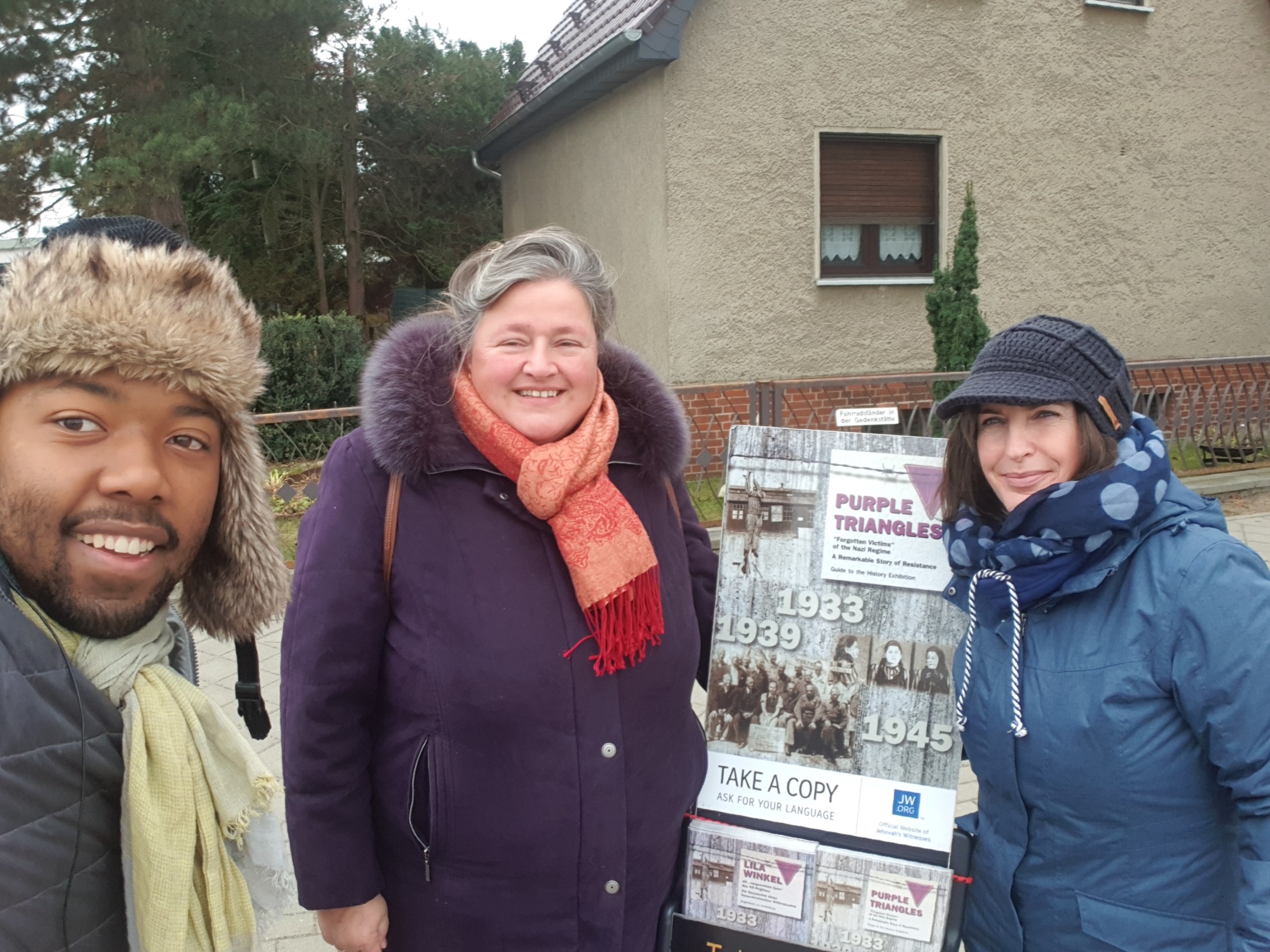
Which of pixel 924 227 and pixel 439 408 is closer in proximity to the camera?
pixel 439 408

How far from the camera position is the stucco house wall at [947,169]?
857 centimetres

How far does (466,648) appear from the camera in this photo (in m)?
1.64

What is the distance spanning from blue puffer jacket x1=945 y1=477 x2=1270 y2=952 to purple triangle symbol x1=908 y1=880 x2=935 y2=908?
0.62 feet

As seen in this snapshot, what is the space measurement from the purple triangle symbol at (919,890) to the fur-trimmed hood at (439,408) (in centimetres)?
99

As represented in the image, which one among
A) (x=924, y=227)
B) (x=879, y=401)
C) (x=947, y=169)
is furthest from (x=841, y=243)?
(x=879, y=401)

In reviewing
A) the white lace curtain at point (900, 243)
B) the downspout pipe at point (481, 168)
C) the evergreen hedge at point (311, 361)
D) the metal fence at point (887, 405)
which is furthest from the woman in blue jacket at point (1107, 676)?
the downspout pipe at point (481, 168)

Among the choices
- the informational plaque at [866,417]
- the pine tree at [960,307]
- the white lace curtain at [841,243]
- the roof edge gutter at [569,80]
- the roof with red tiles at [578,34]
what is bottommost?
the informational plaque at [866,417]

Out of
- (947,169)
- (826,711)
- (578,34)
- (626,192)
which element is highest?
(578,34)

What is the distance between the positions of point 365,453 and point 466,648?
427mm

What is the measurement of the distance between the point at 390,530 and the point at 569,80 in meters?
8.41

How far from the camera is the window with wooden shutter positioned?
30.3 ft

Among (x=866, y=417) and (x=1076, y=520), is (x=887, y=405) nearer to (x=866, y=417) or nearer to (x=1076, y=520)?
(x=866, y=417)

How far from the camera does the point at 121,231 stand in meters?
1.41

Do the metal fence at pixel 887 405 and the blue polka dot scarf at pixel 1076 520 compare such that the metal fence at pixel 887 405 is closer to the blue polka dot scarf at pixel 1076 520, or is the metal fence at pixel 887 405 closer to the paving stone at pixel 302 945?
the paving stone at pixel 302 945
